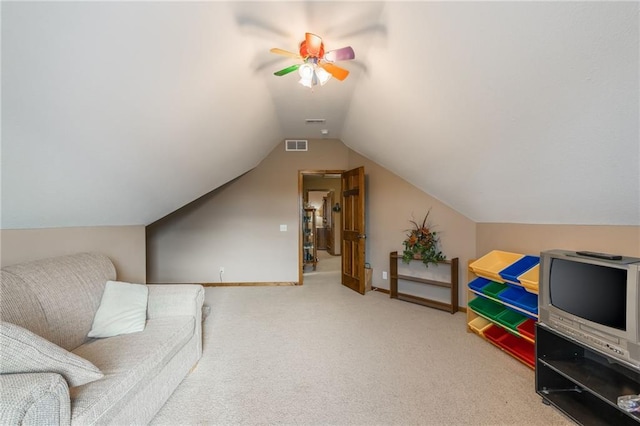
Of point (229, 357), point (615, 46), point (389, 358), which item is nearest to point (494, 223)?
point (389, 358)

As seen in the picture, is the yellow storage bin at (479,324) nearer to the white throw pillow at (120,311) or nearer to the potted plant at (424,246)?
the potted plant at (424,246)

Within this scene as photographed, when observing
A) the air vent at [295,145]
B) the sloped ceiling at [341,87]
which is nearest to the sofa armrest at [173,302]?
the sloped ceiling at [341,87]

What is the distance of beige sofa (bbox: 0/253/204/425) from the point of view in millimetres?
1147

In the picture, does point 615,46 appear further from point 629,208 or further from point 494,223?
point 494,223

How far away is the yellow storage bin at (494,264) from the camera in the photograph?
2.74 metres

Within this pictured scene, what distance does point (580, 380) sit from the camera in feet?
5.81

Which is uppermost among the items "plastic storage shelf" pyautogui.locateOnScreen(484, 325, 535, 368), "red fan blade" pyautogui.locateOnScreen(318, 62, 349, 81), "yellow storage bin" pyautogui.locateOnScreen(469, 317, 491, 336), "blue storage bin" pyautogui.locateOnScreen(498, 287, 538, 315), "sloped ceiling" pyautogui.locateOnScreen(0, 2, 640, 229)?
"red fan blade" pyautogui.locateOnScreen(318, 62, 349, 81)

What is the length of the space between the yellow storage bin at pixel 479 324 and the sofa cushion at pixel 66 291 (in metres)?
3.36

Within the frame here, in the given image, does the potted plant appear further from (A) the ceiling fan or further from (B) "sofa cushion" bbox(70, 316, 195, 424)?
(B) "sofa cushion" bbox(70, 316, 195, 424)

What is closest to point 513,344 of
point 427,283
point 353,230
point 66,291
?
point 427,283

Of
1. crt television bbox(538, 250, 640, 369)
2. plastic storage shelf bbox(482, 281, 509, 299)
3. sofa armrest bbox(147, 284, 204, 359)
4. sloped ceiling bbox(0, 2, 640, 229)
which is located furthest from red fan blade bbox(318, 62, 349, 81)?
plastic storage shelf bbox(482, 281, 509, 299)

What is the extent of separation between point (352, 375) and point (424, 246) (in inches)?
85.3

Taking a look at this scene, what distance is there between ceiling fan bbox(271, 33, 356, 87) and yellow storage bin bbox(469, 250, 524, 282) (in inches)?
87.2

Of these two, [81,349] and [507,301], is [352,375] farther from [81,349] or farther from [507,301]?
[81,349]
